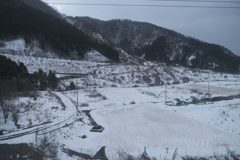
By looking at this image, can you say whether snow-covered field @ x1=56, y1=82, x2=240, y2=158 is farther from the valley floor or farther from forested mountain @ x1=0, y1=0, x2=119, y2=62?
forested mountain @ x1=0, y1=0, x2=119, y2=62

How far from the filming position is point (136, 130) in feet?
36.3

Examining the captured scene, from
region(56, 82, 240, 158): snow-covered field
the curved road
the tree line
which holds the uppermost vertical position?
the tree line

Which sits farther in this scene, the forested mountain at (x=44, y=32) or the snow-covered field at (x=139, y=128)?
the forested mountain at (x=44, y=32)

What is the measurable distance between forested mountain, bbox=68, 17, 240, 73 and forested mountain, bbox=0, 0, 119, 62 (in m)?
20.8

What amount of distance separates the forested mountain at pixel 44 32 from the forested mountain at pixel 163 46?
2084 centimetres

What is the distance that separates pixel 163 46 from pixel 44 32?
2488 inches

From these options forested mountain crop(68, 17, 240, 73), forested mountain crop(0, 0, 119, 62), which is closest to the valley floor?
forested mountain crop(0, 0, 119, 62)

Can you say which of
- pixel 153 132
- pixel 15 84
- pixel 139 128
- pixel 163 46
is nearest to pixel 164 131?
pixel 153 132

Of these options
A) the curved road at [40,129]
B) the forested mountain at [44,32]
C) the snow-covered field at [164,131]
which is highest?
the forested mountain at [44,32]

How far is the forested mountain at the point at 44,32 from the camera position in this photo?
44.3m

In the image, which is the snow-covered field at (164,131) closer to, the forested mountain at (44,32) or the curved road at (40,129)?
the curved road at (40,129)

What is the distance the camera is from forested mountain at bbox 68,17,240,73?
73.0 meters

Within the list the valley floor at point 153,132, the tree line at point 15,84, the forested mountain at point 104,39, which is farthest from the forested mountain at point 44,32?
the valley floor at point 153,132

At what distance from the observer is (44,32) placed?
48.6 meters
